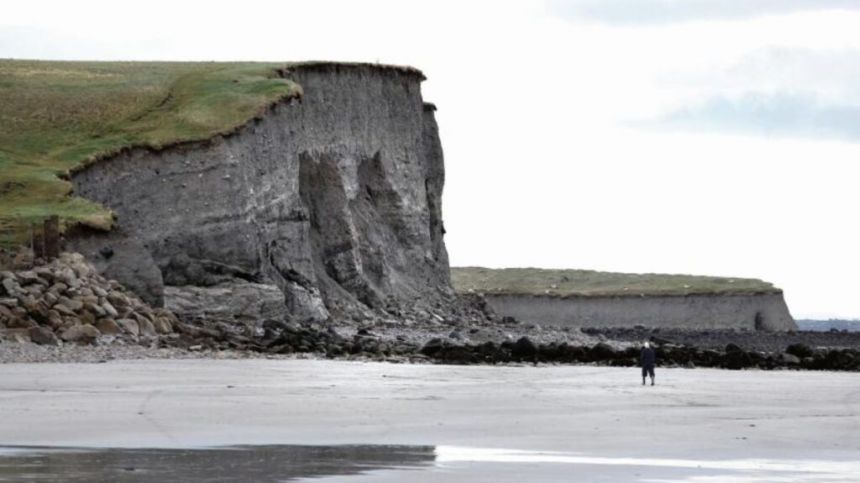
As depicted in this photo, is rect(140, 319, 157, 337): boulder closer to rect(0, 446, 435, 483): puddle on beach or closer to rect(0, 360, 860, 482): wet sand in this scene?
rect(0, 360, 860, 482): wet sand

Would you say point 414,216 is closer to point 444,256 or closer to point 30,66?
point 444,256

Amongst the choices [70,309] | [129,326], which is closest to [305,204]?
[129,326]

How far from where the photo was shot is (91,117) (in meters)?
56.8

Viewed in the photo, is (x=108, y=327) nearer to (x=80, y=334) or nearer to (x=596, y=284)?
(x=80, y=334)

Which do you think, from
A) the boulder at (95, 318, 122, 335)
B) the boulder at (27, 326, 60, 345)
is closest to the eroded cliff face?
the boulder at (95, 318, 122, 335)

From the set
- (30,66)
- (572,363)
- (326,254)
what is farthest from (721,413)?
(30,66)

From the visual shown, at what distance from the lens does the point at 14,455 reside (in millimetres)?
15805

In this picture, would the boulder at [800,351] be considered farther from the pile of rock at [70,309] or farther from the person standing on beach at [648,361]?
the pile of rock at [70,309]

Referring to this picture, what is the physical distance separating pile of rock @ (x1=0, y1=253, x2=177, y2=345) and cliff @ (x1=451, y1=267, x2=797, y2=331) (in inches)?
1870

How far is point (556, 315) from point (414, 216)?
2571cm

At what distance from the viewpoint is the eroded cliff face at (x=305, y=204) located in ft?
168

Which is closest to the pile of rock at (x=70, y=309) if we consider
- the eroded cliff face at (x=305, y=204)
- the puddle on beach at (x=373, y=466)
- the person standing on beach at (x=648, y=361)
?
the eroded cliff face at (x=305, y=204)

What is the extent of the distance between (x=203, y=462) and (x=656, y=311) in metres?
77.1

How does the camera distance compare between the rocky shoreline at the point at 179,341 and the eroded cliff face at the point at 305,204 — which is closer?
the rocky shoreline at the point at 179,341
